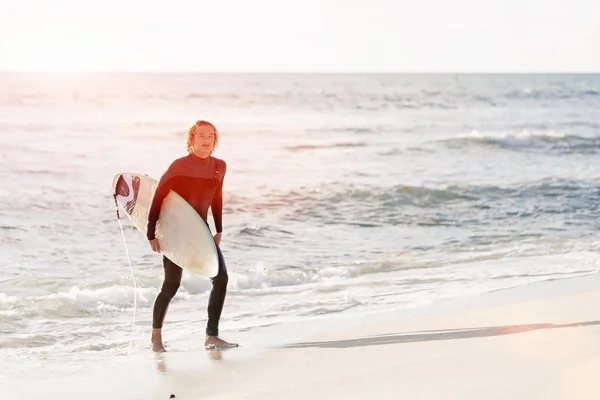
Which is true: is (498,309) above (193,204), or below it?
below

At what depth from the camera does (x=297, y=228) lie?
11.4 m

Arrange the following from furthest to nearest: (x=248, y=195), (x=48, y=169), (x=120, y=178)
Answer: (x=48, y=169)
(x=248, y=195)
(x=120, y=178)

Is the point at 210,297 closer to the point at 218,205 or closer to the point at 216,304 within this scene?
the point at 216,304

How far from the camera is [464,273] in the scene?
25.9 ft

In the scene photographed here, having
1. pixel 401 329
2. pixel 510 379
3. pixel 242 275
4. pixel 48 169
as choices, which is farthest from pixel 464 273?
pixel 48 169

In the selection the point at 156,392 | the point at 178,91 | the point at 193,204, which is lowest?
the point at 156,392

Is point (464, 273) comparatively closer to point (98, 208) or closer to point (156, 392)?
point (156, 392)

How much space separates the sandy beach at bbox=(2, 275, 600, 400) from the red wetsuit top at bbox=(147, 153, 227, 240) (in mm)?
863

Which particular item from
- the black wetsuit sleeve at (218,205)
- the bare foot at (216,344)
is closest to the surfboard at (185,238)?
the black wetsuit sleeve at (218,205)

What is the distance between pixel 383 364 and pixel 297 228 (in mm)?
7131

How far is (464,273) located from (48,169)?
12743mm

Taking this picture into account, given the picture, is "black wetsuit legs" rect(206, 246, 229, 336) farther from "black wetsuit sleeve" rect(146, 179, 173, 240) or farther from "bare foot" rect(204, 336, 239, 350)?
"black wetsuit sleeve" rect(146, 179, 173, 240)

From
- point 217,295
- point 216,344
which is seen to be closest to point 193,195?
point 217,295

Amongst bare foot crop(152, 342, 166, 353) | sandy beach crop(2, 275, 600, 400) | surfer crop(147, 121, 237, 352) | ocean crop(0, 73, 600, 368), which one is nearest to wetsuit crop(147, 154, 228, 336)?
surfer crop(147, 121, 237, 352)
